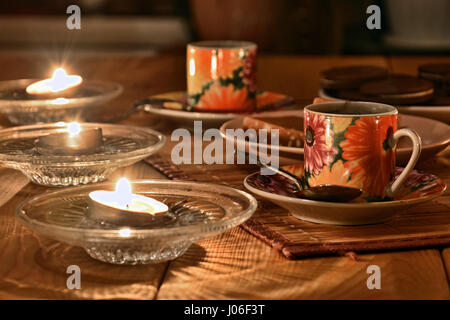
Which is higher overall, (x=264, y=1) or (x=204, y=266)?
(x=264, y=1)

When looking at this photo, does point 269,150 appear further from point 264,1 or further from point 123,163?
point 264,1

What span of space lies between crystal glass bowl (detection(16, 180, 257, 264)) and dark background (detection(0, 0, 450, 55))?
6.99ft

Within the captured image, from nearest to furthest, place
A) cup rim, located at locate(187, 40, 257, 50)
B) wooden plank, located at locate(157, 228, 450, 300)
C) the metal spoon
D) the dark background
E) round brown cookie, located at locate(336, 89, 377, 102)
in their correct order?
1. wooden plank, located at locate(157, 228, 450, 300)
2. the metal spoon
3. round brown cookie, located at locate(336, 89, 377, 102)
4. cup rim, located at locate(187, 40, 257, 50)
5. the dark background

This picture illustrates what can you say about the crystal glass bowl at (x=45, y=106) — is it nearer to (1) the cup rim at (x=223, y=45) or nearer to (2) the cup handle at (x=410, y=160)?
(1) the cup rim at (x=223, y=45)

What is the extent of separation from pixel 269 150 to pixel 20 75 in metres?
0.94

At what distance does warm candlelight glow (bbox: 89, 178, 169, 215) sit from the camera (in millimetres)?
593

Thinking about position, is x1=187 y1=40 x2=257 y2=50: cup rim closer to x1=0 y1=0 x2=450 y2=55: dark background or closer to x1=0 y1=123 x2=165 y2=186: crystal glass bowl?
x1=0 y1=123 x2=165 y2=186: crystal glass bowl

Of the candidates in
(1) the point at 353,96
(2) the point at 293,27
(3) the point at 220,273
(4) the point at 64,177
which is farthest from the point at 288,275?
(2) the point at 293,27

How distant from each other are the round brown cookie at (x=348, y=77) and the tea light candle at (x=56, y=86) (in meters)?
0.39

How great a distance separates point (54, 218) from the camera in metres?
0.61

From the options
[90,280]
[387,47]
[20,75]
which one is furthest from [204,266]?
[387,47]

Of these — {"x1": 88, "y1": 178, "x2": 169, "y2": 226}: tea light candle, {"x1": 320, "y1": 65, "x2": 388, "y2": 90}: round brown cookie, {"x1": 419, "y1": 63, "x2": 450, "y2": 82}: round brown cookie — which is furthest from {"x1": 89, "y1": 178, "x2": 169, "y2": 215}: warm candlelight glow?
{"x1": 419, "y1": 63, "x2": 450, "y2": 82}: round brown cookie

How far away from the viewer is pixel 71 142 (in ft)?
2.88

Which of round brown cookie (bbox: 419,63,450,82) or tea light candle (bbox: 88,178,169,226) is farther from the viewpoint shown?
round brown cookie (bbox: 419,63,450,82)
